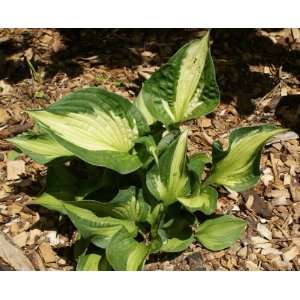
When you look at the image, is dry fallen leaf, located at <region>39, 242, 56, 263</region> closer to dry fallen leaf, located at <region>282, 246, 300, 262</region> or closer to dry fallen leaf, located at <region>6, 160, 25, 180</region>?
dry fallen leaf, located at <region>6, 160, 25, 180</region>

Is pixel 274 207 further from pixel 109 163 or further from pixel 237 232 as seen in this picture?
pixel 109 163

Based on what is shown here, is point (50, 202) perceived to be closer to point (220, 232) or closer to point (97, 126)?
point (97, 126)

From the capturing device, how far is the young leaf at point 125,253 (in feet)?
6.98

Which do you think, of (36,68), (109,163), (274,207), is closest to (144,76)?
(36,68)

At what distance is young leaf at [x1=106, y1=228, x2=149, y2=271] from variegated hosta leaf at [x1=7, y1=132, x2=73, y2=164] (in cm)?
36

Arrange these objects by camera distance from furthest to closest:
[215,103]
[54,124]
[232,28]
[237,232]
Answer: [232,28] < [237,232] < [215,103] < [54,124]

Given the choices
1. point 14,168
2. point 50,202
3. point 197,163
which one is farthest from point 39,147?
point 197,163

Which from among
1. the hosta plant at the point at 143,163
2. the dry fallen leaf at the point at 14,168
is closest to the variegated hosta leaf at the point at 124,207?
the hosta plant at the point at 143,163

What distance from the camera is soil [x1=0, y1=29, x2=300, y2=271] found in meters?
2.47

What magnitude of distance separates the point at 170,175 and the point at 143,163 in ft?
0.32

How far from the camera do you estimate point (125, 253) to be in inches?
85.1

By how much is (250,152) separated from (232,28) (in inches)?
52.6

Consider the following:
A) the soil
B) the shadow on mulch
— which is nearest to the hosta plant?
the soil

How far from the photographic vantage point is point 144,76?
3.15 metres
